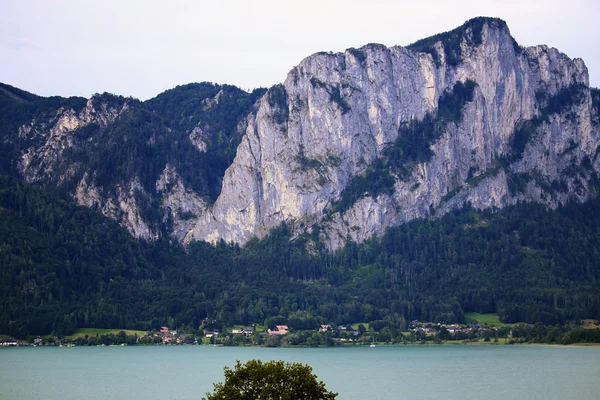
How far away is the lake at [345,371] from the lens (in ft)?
363

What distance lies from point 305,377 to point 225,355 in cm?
10516

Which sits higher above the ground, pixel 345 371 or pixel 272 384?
pixel 272 384

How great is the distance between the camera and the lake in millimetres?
110750

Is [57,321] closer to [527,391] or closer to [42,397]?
[42,397]

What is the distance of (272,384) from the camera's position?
65.9 metres

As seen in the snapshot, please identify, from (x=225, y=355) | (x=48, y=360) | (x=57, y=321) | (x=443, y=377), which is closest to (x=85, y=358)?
(x=48, y=360)

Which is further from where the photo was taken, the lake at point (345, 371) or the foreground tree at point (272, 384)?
the lake at point (345, 371)

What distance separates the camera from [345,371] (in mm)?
134625

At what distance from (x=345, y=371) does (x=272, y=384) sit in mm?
70121

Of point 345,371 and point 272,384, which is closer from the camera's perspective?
point 272,384

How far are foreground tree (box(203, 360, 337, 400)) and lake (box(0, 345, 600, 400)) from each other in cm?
3857

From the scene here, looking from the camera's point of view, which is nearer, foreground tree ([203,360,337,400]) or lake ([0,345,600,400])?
foreground tree ([203,360,337,400])

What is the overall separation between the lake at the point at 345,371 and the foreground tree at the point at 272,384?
3857cm

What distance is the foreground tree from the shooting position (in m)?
65.7
